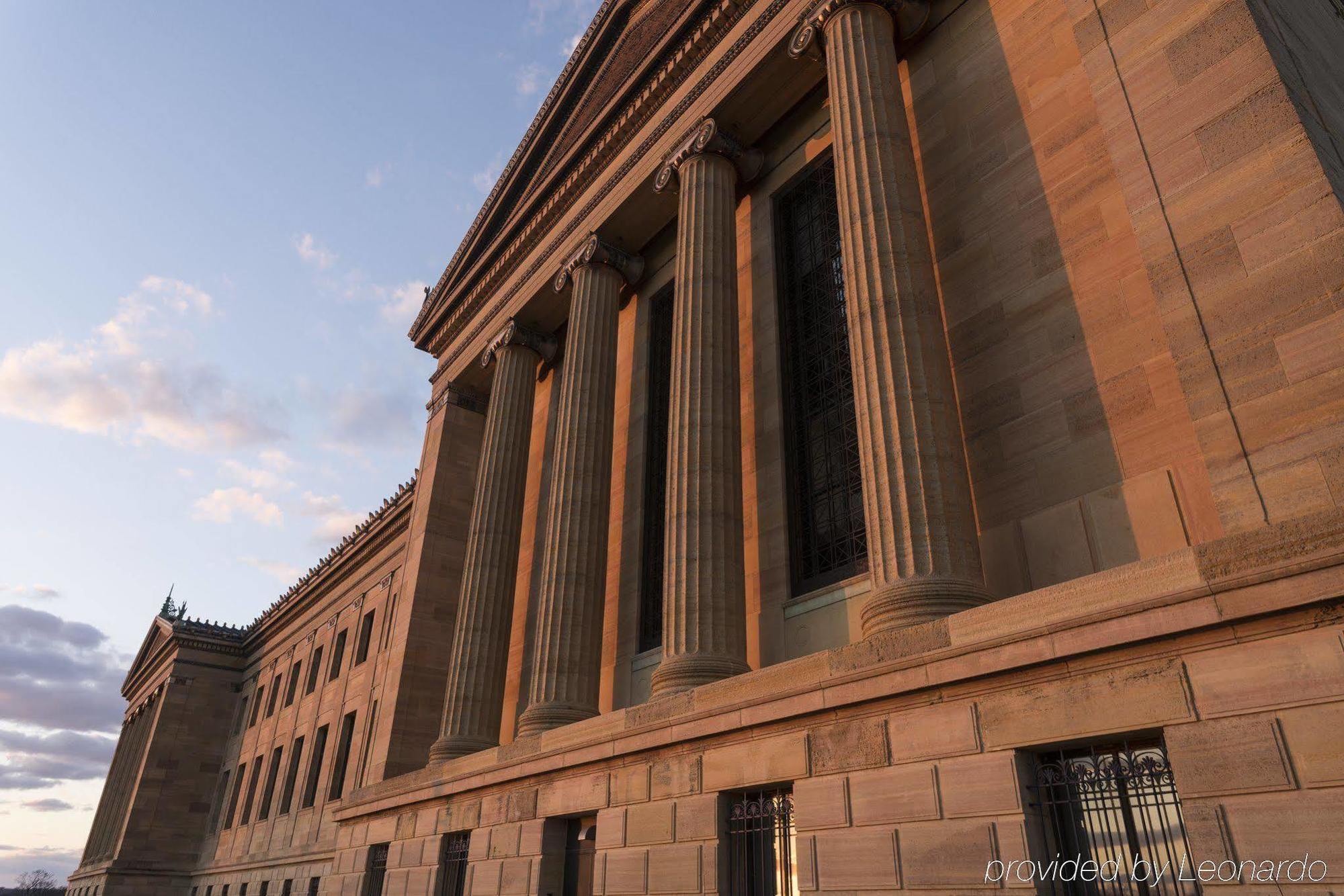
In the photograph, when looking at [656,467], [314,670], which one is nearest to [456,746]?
[656,467]

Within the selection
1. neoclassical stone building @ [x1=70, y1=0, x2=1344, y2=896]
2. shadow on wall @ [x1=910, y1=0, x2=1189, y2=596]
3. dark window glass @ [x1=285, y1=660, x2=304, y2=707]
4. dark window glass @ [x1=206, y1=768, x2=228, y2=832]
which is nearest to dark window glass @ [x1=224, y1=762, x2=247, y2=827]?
dark window glass @ [x1=206, y1=768, x2=228, y2=832]

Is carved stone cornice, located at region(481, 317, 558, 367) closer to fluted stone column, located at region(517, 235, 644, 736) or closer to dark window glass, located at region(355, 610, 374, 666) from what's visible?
fluted stone column, located at region(517, 235, 644, 736)

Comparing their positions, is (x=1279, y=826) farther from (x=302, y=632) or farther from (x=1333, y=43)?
(x=302, y=632)

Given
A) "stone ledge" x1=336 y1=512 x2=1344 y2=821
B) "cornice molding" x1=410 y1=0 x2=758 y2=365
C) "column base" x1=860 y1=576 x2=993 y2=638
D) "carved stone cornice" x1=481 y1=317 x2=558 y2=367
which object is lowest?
"stone ledge" x1=336 y1=512 x2=1344 y2=821

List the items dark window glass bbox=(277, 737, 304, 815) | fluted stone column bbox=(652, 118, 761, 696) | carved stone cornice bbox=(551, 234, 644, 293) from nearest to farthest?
fluted stone column bbox=(652, 118, 761, 696) → carved stone cornice bbox=(551, 234, 644, 293) → dark window glass bbox=(277, 737, 304, 815)

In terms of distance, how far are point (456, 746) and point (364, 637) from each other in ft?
71.7

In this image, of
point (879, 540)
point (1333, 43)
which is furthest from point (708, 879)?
point (1333, 43)

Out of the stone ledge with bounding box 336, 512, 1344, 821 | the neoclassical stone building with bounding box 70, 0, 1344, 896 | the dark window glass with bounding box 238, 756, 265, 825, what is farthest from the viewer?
the dark window glass with bounding box 238, 756, 265, 825

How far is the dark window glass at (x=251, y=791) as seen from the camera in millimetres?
48562

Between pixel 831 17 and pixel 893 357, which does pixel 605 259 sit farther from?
pixel 893 357

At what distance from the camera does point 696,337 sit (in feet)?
57.3

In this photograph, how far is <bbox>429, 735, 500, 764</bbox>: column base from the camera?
2103 centimetres

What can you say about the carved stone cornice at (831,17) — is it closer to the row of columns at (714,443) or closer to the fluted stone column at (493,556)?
the row of columns at (714,443)

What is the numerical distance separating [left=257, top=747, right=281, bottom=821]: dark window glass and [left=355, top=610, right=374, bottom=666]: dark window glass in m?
10.3
